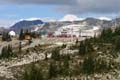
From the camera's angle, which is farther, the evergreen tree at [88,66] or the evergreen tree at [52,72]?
the evergreen tree at [88,66]

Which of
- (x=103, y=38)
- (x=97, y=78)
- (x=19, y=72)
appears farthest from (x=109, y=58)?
(x=103, y=38)

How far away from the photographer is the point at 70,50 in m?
162

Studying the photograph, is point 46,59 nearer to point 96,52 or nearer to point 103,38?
point 96,52

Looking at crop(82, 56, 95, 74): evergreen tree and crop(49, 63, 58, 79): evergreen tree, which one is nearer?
crop(49, 63, 58, 79): evergreen tree

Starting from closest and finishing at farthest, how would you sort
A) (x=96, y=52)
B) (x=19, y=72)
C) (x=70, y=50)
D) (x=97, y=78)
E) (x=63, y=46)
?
(x=97, y=78)
(x=19, y=72)
(x=96, y=52)
(x=70, y=50)
(x=63, y=46)

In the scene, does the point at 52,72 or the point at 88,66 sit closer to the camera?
the point at 52,72

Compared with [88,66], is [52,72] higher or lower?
lower

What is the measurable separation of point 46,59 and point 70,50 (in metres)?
15.6

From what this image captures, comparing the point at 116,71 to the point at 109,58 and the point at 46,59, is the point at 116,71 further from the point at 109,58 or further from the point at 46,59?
the point at 46,59

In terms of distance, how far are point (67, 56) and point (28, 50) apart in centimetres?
3306

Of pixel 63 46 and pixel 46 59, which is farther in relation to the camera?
pixel 63 46

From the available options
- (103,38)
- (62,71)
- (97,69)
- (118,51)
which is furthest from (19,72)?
(103,38)

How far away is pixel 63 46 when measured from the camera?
173625 mm

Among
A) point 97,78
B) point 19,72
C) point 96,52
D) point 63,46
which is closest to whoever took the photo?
point 97,78
